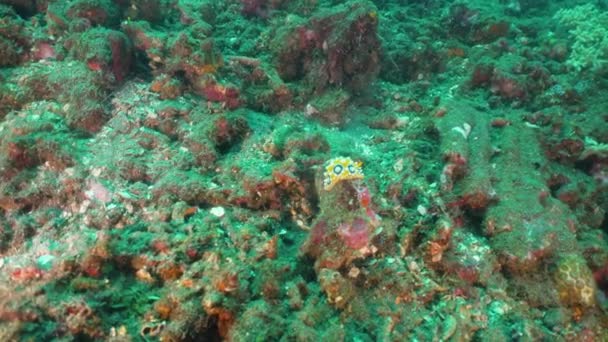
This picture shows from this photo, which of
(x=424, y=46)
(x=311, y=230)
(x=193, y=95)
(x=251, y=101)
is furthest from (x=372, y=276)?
(x=424, y=46)

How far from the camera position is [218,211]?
4039mm

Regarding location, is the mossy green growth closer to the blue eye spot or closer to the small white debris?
the blue eye spot

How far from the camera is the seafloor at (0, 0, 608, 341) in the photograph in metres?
3.24

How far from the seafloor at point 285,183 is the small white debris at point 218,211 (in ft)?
0.08

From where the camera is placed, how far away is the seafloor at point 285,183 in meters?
3.24

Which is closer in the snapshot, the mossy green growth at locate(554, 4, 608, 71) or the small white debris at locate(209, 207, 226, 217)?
the small white debris at locate(209, 207, 226, 217)

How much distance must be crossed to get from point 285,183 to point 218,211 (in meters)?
0.75

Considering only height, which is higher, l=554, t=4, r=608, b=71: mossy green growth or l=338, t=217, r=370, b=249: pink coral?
l=554, t=4, r=608, b=71: mossy green growth

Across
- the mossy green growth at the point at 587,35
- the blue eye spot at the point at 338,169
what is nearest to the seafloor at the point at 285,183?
the blue eye spot at the point at 338,169

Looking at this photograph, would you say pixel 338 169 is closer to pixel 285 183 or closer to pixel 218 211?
pixel 285 183

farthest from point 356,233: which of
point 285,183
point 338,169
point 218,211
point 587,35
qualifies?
point 587,35

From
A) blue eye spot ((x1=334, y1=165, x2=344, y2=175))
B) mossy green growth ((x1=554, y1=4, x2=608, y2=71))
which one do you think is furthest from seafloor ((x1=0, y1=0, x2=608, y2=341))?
mossy green growth ((x1=554, y1=4, x2=608, y2=71))

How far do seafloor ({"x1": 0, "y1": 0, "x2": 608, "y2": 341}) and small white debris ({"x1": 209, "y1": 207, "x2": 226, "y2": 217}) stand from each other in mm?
25

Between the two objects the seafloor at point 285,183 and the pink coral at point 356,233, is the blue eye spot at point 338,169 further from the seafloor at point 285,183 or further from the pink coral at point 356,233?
the pink coral at point 356,233
